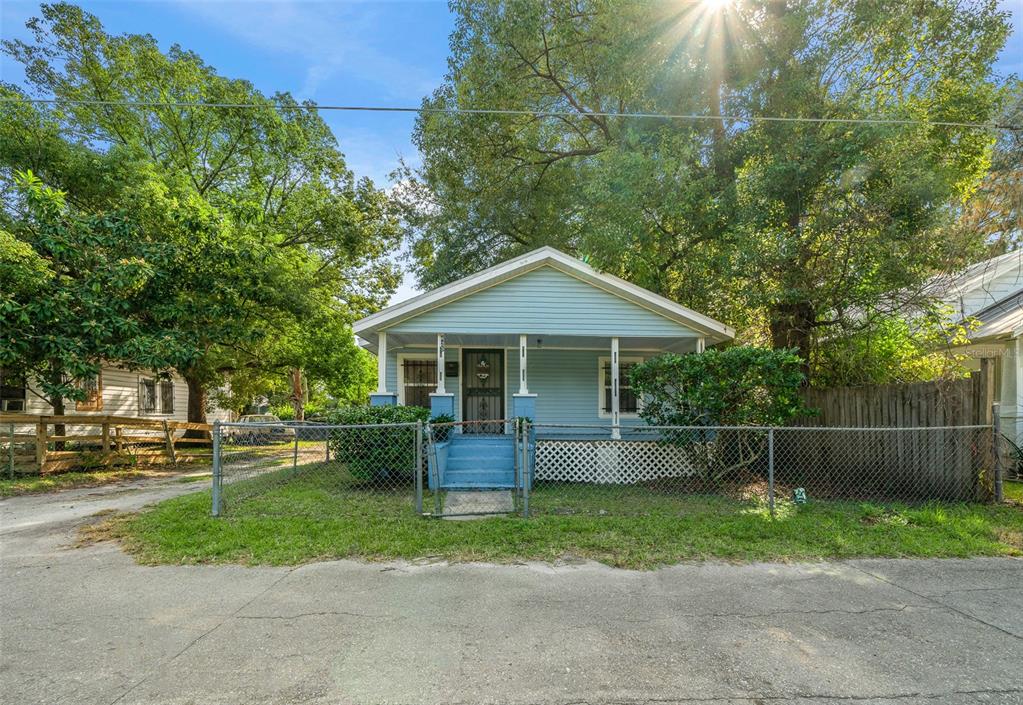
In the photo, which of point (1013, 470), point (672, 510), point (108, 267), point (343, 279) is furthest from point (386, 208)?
point (1013, 470)

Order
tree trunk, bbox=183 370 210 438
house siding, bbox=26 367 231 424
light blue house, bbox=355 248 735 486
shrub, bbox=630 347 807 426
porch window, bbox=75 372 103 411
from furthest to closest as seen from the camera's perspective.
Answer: tree trunk, bbox=183 370 210 438, porch window, bbox=75 372 103 411, house siding, bbox=26 367 231 424, light blue house, bbox=355 248 735 486, shrub, bbox=630 347 807 426

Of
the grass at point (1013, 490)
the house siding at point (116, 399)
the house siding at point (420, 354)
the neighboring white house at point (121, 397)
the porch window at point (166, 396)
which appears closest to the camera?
the grass at point (1013, 490)

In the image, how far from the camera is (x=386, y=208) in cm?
1842

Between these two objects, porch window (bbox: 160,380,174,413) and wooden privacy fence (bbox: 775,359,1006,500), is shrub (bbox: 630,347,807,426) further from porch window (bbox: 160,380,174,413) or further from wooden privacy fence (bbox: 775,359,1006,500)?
porch window (bbox: 160,380,174,413)

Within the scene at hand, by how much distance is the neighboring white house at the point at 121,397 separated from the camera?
14094mm

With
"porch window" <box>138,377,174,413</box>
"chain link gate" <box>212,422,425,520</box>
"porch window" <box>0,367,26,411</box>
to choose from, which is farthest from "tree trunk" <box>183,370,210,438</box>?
"chain link gate" <box>212,422,425,520</box>

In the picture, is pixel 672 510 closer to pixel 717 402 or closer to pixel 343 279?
pixel 717 402

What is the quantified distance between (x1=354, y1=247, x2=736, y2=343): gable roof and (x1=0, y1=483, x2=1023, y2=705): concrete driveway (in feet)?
19.3

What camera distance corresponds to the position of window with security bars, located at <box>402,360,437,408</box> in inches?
477

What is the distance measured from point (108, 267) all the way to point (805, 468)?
556 inches

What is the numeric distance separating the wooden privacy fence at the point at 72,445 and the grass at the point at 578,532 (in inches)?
209

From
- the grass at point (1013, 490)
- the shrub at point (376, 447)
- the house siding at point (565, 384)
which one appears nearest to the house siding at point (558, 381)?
the house siding at point (565, 384)

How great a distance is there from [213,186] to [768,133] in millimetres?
15906

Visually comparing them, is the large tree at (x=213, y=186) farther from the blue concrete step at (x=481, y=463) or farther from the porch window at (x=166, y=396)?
the blue concrete step at (x=481, y=463)
